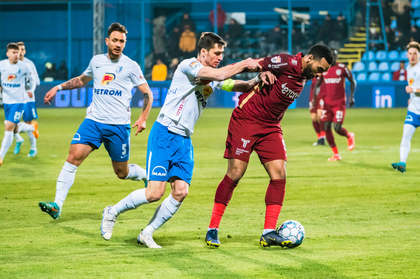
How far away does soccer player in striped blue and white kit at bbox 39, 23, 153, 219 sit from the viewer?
27.3 feet

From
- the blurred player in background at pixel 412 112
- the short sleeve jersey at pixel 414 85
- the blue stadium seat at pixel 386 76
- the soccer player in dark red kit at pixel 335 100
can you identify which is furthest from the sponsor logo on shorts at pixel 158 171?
the blue stadium seat at pixel 386 76

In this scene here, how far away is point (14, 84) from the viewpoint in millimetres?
14547

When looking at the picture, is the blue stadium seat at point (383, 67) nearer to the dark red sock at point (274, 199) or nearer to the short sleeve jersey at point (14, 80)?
the short sleeve jersey at point (14, 80)

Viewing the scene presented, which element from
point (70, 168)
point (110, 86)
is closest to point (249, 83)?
point (110, 86)

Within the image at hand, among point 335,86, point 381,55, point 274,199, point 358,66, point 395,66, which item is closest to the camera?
point 274,199

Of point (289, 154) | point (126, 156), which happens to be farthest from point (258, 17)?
point (126, 156)

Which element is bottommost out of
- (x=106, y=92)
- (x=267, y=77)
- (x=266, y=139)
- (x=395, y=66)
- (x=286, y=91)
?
(x=395, y=66)

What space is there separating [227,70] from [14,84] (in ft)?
29.9

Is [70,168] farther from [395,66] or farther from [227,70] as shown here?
[395,66]

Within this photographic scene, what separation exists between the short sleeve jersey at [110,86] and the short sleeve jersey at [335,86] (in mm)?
8105

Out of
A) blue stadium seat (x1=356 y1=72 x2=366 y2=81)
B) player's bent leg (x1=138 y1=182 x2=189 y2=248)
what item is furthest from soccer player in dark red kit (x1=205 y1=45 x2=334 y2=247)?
blue stadium seat (x1=356 y1=72 x2=366 y2=81)

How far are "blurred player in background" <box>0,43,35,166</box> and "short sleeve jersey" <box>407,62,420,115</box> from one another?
722 cm

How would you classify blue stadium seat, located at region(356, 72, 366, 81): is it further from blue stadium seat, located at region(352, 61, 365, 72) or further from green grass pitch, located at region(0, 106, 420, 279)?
green grass pitch, located at region(0, 106, 420, 279)

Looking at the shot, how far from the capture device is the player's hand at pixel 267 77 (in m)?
6.86
